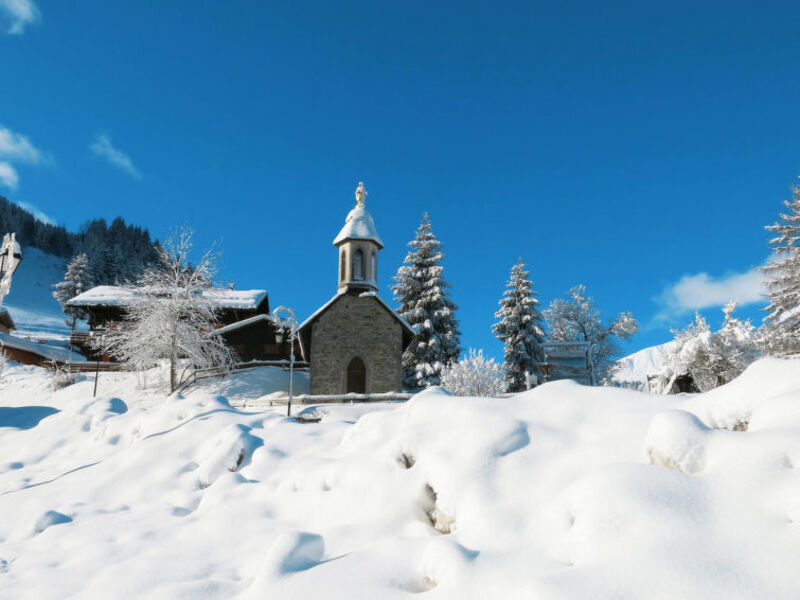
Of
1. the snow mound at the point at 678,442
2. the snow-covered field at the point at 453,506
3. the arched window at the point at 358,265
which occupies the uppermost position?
the arched window at the point at 358,265

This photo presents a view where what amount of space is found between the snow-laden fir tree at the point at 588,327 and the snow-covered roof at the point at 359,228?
20.9 m

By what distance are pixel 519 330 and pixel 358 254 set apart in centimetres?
1329

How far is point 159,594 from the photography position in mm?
4668

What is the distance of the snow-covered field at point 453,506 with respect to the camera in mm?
3430

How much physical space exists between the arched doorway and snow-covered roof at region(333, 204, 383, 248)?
721cm

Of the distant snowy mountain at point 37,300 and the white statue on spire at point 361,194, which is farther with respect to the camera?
the distant snowy mountain at point 37,300

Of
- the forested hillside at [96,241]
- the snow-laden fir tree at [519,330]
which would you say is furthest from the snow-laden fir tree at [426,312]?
the forested hillside at [96,241]

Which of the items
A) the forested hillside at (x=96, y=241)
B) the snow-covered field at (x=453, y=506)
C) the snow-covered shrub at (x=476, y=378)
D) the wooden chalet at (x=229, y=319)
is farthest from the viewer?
the forested hillside at (x=96, y=241)

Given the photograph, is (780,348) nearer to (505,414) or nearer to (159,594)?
(505,414)

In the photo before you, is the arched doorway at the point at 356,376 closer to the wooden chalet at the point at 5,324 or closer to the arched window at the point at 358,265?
the arched window at the point at 358,265

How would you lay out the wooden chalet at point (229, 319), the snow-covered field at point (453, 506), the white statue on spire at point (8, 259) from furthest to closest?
the wooden chalet at point (229, 319)
the white statue on spire at point (8, 259)
the snow-covered field at point (453, 506)

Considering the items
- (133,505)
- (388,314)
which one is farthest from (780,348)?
(133,505)

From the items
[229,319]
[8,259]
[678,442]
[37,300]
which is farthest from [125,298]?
[37,300]

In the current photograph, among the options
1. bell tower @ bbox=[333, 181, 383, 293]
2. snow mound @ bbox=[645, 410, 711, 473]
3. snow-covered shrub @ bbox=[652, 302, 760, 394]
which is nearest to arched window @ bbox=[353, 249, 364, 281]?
bell tower @ bbox=[333, 181, 383, 293]
